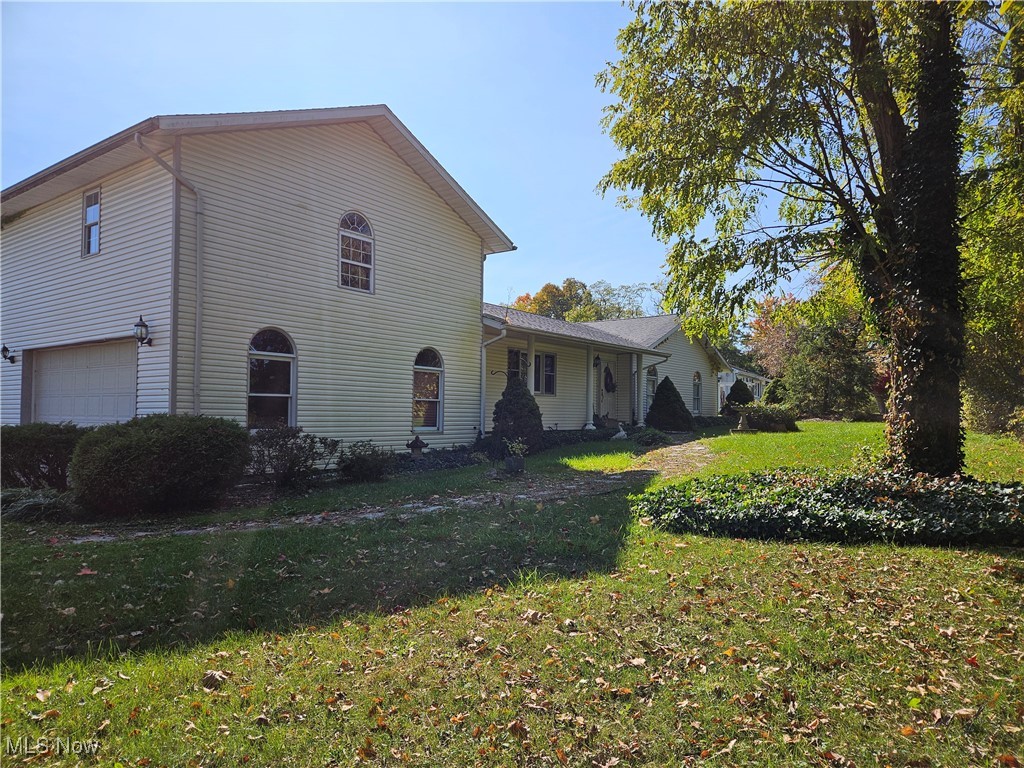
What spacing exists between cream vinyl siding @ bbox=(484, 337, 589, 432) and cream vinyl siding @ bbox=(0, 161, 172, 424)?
28.1ft

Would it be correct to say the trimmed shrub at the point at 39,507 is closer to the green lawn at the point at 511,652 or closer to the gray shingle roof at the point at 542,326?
the green lawn at the point at 511,652

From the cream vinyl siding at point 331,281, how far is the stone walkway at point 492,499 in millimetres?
3150

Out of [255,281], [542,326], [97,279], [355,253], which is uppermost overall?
[355,253]

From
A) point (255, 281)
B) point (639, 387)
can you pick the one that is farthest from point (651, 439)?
point (255, 281)

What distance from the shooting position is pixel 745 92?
8.17 meters

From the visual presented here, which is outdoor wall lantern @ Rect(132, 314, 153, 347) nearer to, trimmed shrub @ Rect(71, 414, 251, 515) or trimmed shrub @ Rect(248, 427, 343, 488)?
trimmed shrub @ Rect(71, 414, 251, 515)

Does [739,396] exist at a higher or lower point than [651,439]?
higher

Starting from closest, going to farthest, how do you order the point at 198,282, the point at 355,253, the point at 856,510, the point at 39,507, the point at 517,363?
1. the point at 856,510
2. the point at 39,507
3. the point at 198,282
4. the point at 355,253
5. the point at 517,363

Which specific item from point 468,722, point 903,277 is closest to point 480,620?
point 468,722

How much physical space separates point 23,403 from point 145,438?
7.99m

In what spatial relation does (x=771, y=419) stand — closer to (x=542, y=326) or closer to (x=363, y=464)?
(x=542, y=326)

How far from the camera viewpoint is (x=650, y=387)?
81.0ft

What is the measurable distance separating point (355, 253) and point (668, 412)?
14.9 m

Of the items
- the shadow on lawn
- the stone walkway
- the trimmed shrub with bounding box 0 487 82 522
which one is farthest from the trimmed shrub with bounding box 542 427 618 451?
the trimmed shrub with bounding box 0 487 82 522
